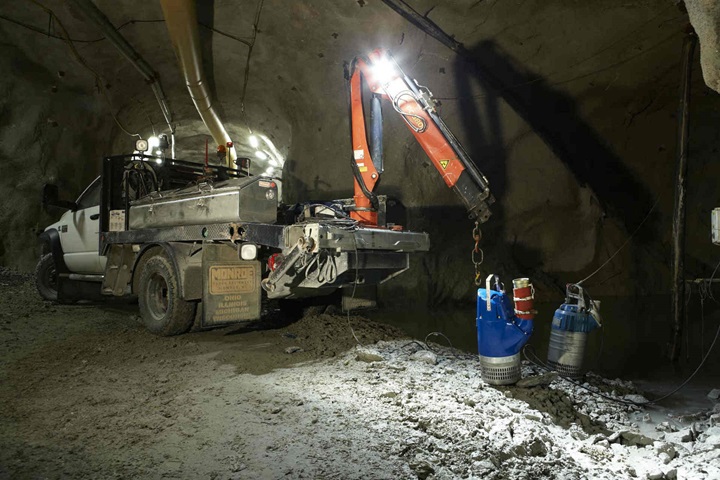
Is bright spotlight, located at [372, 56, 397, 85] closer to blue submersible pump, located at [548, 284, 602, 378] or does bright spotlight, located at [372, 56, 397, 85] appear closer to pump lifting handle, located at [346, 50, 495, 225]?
pump lifting handle, located at [346, 50, 495, 225]

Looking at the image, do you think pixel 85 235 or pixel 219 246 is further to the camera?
pixel 85 235

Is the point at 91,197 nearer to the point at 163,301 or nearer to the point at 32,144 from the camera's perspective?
the point at 163,301

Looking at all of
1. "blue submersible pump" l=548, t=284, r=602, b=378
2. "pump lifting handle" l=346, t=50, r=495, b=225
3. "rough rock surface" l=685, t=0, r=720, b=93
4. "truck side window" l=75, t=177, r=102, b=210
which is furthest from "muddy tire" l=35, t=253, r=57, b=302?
"rough rock surface" l=685, t=0, r=720, b=93

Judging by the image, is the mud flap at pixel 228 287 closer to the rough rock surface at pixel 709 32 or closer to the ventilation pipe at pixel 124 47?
the rough rock surface at pixel 709 32

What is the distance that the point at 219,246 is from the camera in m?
4.97

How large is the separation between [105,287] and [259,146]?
35.7ft

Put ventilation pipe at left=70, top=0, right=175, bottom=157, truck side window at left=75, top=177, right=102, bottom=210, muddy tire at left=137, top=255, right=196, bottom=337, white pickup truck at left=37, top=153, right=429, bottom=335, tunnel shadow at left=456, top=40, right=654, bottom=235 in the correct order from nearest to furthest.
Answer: white pickup truck at left=37, top=153, right=429, bottom=335, muddy tire at left=137, top=255, right=196, bottom=337, truck side window at left=75, top=177, right=102, bottom=210, ventilation pipe at left=70, top=0, right=175, bottom=157, tunnel shadow at left=456, top=40, right=654, bottom=235

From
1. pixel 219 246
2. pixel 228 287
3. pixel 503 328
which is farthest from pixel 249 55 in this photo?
pixel 503 328

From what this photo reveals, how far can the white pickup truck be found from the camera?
443 cm

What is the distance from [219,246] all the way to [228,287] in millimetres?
457

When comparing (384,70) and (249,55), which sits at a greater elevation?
(249,55)

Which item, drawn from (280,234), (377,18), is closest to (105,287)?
(280,234)

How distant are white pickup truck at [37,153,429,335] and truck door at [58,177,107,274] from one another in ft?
1.84

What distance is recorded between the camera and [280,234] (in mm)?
4367
